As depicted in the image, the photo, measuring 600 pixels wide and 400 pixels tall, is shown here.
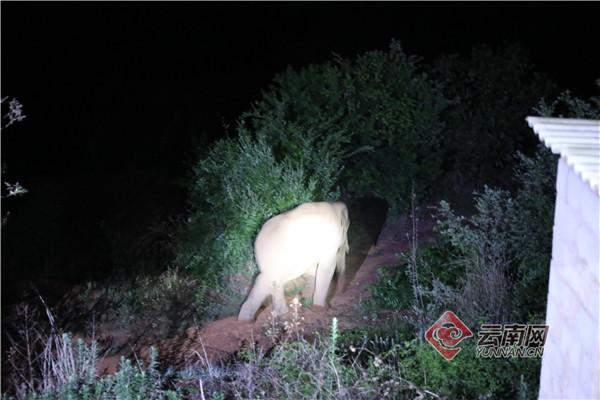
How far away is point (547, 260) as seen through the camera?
7.21 m

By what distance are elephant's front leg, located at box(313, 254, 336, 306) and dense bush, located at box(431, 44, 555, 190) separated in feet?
13.0

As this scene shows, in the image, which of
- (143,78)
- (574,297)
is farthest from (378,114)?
(143,78)

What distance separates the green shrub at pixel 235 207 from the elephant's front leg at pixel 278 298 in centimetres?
69

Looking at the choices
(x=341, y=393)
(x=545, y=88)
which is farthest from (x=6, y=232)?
(x=545, y=88)

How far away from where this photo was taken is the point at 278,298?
7578mm

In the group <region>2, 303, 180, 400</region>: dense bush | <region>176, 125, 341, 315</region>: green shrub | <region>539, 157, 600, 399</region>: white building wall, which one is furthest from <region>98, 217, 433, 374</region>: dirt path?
<region>539, 157, 600, 399</region>: white building wall

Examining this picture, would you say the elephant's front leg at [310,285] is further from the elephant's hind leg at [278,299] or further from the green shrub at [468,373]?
the green shrub at [468,373]

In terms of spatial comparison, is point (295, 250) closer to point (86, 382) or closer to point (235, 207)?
point (235, 207)

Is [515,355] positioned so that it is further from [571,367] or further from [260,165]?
[260,165]

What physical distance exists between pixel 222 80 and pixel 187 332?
1494 cm

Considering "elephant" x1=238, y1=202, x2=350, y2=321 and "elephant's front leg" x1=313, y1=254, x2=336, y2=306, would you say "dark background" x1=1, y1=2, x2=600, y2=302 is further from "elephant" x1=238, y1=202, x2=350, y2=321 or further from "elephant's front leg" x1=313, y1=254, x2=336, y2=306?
"elephant's front leg" x1=313, y1=254, x2=336, y2=306

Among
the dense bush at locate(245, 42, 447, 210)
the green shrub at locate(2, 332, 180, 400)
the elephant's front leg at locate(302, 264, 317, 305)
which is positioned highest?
the dense bush at locate(245, 42, 447, 210)

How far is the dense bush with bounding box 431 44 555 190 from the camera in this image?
1125 centimetres

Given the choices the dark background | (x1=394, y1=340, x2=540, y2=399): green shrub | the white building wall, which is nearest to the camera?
the white building wall
